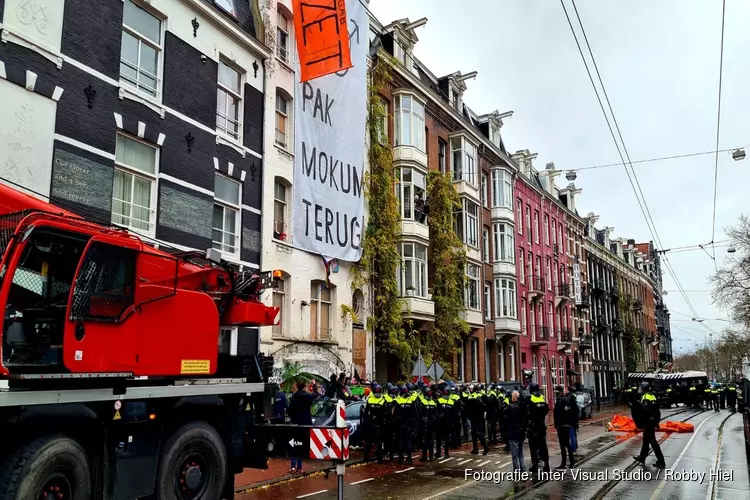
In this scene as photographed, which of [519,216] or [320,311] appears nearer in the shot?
[320,311]

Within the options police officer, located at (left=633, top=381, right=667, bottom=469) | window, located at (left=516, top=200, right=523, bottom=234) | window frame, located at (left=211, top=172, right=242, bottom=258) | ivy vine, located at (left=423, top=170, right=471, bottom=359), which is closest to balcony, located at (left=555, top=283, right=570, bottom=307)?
window, located at (left=516, top=200, right=523, bottom=234)

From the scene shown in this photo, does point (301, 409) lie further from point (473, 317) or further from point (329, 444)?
point (473, 317)

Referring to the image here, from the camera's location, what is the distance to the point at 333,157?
76.3 feet

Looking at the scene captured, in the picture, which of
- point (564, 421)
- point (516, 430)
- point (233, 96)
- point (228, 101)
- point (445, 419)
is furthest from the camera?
point (233, 96)

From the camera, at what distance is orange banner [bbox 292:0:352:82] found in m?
20.4

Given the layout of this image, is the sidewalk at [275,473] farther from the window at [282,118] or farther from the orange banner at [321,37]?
the orange banner at [321,37]

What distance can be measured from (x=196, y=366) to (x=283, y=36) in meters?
16.2

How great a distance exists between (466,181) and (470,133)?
3024mm

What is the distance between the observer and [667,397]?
161 ft

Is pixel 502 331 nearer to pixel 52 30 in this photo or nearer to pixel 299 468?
pixel 299 468

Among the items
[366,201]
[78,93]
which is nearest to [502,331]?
[366,201]

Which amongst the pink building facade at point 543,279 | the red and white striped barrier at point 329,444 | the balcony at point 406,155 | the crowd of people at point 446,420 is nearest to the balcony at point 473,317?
the pink building facade at point 543,279

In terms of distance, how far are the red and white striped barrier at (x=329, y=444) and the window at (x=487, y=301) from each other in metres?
28.3

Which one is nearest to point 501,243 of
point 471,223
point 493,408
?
point 471,223
